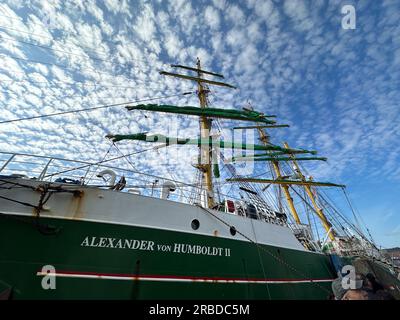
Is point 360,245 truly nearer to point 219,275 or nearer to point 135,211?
point 219,275

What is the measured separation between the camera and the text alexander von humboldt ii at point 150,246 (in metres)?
5.54

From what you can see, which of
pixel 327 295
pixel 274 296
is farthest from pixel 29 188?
pixel 327 295

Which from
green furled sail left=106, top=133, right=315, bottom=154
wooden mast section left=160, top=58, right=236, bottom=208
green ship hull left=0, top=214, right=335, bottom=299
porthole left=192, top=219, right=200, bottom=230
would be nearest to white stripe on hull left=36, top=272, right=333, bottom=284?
green ship hull left=0, top=214, right=335, bottom=299

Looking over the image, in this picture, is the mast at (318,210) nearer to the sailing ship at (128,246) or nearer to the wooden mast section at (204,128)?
the wooden mast section at (204,128)

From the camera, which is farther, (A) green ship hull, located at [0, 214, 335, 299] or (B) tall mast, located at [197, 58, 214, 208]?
(B) tall mast, located at [197, 58, 214, 208]

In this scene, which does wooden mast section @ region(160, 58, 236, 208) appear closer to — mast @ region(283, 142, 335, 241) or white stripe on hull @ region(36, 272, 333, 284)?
white stripe on hull @ region(36, 272, 333, 284)

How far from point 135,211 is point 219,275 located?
3.46 meters

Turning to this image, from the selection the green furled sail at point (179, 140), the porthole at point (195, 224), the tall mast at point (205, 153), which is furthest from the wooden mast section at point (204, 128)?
the porthole at point (195, 224)

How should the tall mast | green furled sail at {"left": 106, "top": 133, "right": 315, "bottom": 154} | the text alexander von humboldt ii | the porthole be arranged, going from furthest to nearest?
the tall mast → green furled sail at {"left": 106, "top": 133, "right": 315, "bottom": 154} → the porthole → the text alexander von humboldt ii

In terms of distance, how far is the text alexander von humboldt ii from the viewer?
18.2ft

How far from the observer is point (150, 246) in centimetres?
615

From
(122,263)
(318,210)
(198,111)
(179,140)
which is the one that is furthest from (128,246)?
(318,210)

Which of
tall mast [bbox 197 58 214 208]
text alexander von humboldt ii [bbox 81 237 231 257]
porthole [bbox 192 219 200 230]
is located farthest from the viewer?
tall mast [bbox 197 58 214 208]

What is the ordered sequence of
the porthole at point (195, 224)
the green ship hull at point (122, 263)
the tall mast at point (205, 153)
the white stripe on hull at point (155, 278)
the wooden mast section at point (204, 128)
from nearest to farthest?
1. the green ship hull at point (122, 263)
2. the white stripe on hull at point (155, 278)
3. the porthole at point (195, 224)
4. the tall mast at point (205, 153)
5. the wooden mast section at point (204, 128)
